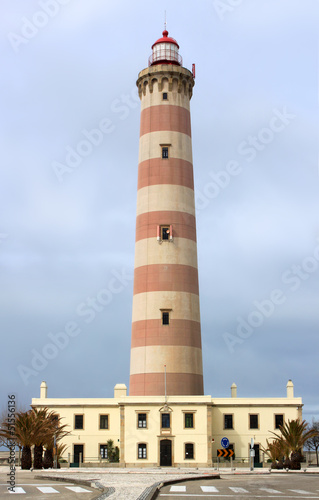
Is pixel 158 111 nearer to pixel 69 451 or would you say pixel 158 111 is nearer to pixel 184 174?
pixel 184 174

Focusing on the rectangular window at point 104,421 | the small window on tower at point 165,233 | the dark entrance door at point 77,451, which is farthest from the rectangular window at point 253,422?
the small window on tower at point 165,233

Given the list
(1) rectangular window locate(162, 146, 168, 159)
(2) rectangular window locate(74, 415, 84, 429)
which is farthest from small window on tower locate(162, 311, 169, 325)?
(1) rectangular window locate(162, 146, 168, 159)

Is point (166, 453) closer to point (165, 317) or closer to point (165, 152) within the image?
point (165, 317)

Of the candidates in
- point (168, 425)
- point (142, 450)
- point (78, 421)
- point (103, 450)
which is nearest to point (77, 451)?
point (103, 450)

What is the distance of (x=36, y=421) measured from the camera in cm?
4094

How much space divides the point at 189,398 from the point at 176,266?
9.63 metres

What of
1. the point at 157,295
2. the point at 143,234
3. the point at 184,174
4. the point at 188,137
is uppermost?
the point at 188,137

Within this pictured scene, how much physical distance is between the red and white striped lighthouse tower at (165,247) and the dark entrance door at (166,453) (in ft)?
11.9

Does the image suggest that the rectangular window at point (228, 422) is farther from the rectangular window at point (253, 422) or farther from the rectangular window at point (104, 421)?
the rectangular window at point (104, 421)

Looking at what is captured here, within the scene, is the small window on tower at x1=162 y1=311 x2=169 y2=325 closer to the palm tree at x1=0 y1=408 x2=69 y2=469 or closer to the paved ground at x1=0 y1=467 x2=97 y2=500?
the palm tree at x1=0 y1=408 x2=69 y2=469

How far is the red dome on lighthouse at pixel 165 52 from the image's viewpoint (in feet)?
179

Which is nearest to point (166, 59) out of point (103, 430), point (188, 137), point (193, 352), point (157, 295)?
point (188, 137)

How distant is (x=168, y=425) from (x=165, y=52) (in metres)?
29.5

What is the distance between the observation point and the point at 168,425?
4888 centimetres
